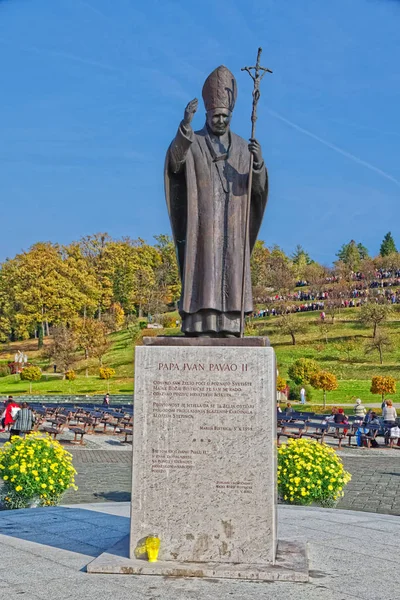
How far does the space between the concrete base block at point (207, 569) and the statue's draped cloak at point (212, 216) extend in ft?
7.97

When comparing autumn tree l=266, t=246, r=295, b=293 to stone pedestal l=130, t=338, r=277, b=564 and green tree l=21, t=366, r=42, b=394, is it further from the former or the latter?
stone pedestal l=130, t=338, r=277, b=564

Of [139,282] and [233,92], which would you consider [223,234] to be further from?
[139,282]

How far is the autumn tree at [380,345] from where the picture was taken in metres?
57.4

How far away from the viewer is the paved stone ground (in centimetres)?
1294

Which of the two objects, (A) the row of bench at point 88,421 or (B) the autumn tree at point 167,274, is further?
(B) the autumn tree at point 167,274

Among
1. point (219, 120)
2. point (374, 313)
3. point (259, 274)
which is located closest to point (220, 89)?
point (219, 120)

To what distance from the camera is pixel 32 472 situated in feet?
34.0

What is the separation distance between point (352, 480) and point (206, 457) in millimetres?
9517

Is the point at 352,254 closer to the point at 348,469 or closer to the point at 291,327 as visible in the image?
the point at 291,327

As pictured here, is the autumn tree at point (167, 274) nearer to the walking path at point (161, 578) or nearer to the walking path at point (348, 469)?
the walking path at point (348, 469)

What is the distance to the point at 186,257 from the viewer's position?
7781mm

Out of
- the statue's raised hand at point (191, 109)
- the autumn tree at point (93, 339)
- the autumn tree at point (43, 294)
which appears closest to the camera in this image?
the statue's raised hand at point (191, 109)

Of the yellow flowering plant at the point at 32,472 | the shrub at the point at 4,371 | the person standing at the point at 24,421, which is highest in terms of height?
the shrub at the point at 4,371

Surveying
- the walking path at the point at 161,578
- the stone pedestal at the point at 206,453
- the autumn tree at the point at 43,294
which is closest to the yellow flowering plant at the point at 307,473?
the walking path at the point at 161,578
